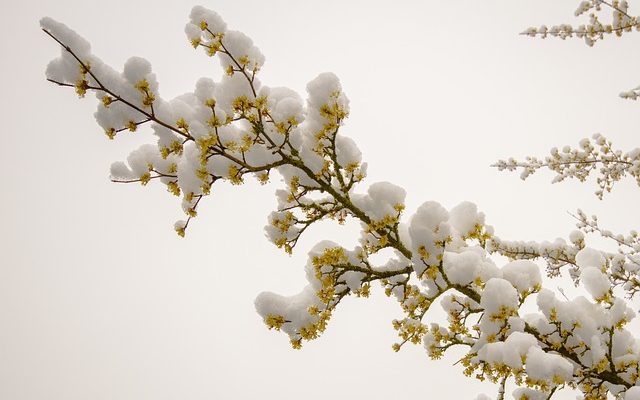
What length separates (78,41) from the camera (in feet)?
8.61

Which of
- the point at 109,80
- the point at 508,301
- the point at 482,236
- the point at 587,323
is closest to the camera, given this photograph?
the point at 508,301

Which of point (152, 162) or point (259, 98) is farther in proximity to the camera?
point (152, 162)

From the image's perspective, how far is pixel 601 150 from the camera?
20.1 feet

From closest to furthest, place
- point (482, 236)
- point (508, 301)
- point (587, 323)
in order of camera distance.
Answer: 1. point (508, 301)
2. point (587, 323)
3. point (482, 236)

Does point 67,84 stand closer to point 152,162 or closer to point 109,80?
point 109,80

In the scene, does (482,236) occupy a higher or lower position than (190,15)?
lower

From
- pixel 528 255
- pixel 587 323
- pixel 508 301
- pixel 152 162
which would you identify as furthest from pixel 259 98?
pixel 528 255

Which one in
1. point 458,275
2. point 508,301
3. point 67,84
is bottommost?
point 508,301

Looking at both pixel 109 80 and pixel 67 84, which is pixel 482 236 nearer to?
pixel 109 80

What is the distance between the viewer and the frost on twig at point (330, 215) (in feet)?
8.28

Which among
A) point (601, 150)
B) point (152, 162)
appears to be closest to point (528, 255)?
point (601, 150)

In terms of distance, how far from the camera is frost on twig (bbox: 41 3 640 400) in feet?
8.28

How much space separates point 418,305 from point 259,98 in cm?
180

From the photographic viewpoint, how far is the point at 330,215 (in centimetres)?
305
